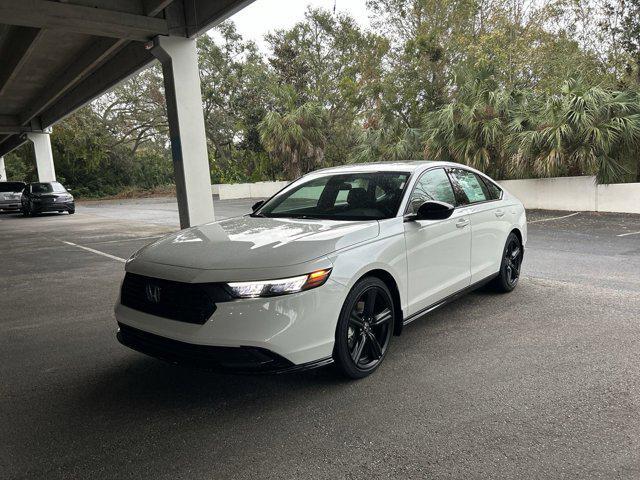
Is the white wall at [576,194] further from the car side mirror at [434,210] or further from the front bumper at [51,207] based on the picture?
the front bumper at [51,207]

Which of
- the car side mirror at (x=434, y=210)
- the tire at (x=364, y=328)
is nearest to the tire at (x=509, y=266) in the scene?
the car side mirror at (x=434, y=210)

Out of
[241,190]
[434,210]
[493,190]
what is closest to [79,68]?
[493,190]

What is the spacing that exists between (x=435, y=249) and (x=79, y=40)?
13682 mm

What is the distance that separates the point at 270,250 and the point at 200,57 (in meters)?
39.9

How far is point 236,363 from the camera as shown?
9.56ft

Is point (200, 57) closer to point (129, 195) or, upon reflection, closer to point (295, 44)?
point (295, 44)

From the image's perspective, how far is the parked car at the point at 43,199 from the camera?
2256 cm

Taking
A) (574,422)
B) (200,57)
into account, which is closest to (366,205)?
(574,422)

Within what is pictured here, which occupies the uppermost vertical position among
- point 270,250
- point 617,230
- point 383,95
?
point 383,95

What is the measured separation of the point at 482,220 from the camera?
5.03 metres

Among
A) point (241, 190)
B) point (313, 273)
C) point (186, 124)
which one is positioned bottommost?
point (241, 190)

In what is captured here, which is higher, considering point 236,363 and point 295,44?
point 295,44

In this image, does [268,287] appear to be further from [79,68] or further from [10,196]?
[10,196]

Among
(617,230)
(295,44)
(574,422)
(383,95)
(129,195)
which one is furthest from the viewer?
(129,195)
